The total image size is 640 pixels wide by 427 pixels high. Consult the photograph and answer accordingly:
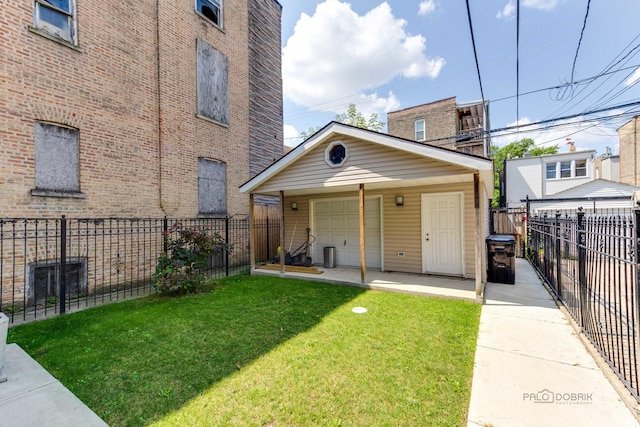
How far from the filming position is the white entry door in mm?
7164

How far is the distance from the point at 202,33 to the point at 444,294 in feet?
33.5

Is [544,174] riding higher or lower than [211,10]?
lower

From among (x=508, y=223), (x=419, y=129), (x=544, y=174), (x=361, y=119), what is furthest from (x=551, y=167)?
(x=361, y=119)

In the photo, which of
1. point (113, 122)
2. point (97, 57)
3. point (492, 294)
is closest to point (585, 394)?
point (492, 294)

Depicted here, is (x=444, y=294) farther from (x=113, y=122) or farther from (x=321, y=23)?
(x=321, y=23)

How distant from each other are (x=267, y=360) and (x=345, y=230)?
608cm

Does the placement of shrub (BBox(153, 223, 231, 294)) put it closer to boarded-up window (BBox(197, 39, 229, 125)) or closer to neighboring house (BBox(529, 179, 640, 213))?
boarded-up window (BBox(197, 39, 229, 125))

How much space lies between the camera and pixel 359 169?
6418 mm

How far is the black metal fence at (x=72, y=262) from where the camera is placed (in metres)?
5.20

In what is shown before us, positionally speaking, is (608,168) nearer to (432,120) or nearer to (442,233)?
(432,120)

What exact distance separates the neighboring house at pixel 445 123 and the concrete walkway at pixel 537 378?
527 inches

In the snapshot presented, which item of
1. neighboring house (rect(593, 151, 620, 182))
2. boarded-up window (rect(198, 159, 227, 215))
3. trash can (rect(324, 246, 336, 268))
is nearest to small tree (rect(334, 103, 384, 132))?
neighboring house (rect(593, 151, 620, 182))

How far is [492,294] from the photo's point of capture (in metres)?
5.99

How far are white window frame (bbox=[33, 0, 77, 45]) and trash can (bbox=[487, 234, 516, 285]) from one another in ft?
34.9
